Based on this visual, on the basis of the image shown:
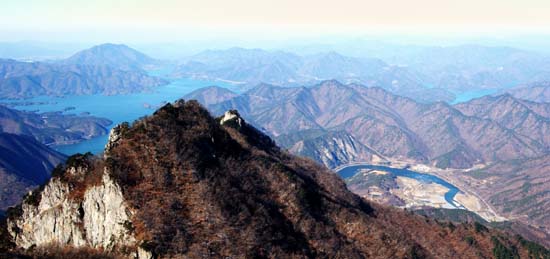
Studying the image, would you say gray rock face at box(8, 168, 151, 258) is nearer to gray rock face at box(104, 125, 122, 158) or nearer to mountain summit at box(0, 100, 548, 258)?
mountain summit at box(0, 100, 548, 258)

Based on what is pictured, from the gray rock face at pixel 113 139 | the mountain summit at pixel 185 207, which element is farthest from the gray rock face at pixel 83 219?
the gray rock face at pixel 113 139

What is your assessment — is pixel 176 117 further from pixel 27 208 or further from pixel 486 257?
pixel 486 257

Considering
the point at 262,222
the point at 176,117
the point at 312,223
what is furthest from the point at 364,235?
the point at 176,117

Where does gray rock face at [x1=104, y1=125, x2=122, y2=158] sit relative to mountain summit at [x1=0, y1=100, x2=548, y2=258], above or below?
above

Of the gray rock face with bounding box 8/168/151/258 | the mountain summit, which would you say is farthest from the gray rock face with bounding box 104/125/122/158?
the gray rock face with bounding box 8/168/151/258

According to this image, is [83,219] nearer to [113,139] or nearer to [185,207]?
[185,207]
